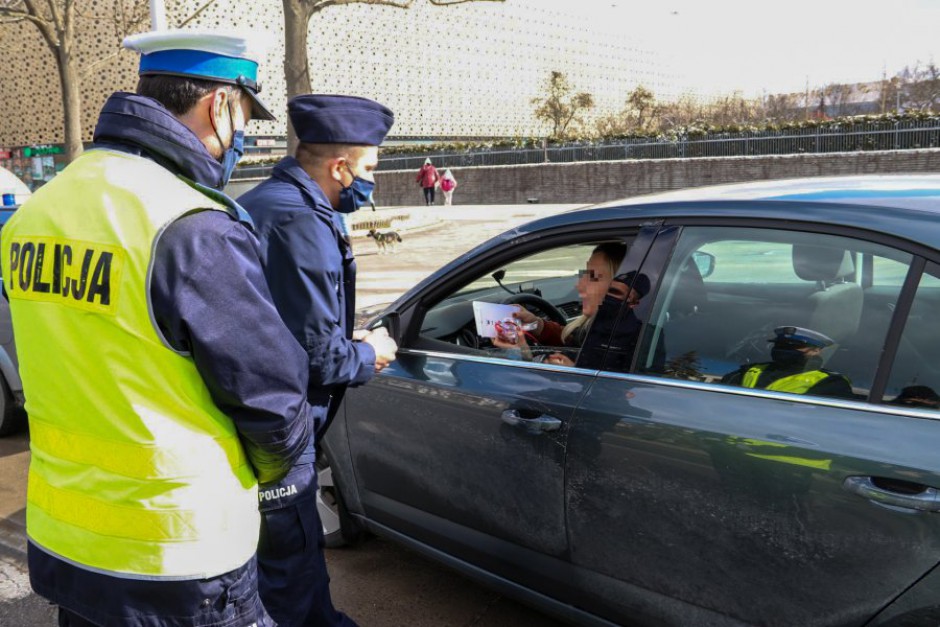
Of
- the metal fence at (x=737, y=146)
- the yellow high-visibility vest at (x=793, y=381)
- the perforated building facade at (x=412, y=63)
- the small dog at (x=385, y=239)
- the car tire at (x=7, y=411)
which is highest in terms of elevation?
the perforated building facade at (x=412, y=63)

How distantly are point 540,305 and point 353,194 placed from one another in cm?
163

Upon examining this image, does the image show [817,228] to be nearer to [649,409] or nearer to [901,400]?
[901,400]

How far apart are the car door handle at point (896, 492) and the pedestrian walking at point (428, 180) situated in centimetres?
2888

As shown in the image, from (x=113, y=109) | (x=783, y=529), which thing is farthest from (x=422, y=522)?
(x=113, y=109)

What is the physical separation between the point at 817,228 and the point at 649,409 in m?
0.66

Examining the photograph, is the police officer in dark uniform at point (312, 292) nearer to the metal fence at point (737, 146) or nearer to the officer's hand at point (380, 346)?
the officer's hand at point (380, 346)

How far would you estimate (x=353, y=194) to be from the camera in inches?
102

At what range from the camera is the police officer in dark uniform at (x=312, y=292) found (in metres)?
2.28

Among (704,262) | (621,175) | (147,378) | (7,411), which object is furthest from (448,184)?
(147,378)

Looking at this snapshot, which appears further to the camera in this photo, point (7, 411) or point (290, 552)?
point (7, 411)

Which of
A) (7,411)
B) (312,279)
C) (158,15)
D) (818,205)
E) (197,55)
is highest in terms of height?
(158,15)

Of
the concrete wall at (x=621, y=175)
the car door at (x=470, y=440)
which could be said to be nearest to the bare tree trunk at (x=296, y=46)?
the concrete wall at (x=621, y=175)

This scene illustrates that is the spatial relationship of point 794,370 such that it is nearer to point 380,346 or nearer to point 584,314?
point 380,346

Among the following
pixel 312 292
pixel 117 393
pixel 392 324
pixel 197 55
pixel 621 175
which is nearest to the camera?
pixel 117 393
